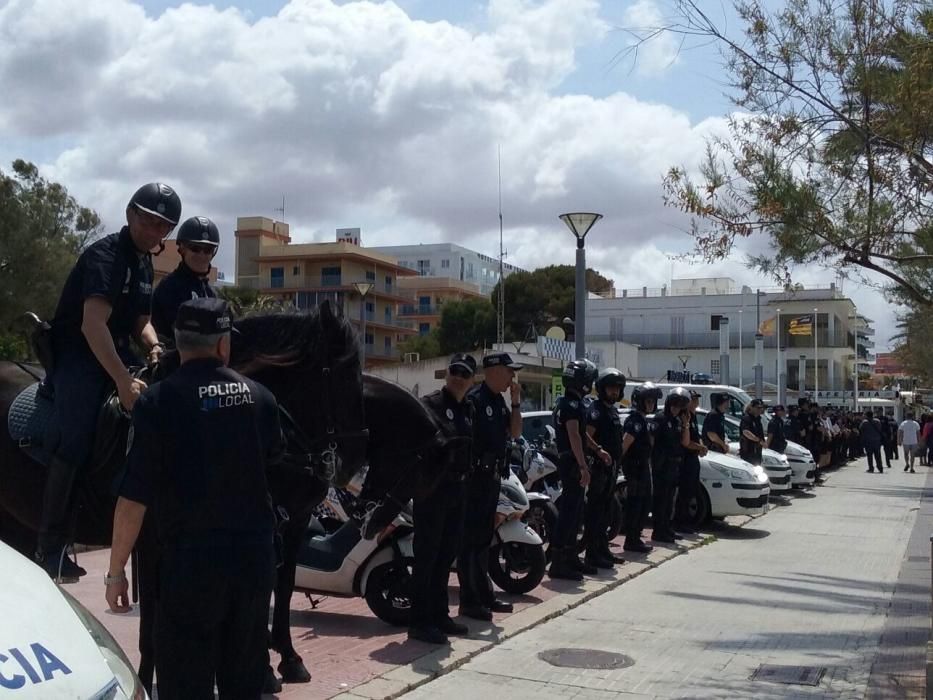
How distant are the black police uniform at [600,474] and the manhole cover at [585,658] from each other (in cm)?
340

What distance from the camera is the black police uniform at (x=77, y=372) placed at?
17.3ft

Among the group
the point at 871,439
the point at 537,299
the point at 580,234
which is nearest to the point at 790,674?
the point at 580,234

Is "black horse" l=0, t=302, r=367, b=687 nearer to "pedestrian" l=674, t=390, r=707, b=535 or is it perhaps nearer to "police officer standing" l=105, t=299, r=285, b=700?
"police officer standing" l=105, t=299, r=285, b=700

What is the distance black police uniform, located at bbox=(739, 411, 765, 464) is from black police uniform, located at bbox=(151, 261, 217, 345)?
1470cm

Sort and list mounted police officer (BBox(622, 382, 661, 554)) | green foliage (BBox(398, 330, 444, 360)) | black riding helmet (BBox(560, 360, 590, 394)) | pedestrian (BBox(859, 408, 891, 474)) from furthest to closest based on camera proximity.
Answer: green foliage (BBox(398, 330, 444, 360)) < pedestrian (BBox(859, 408, 891, 474)) < mounted police officer (BBox(622, 382, 661, 554)) < black riding helmet (BBox(560, 360, 590, 394))

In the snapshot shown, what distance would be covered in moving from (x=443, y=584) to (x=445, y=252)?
115 metres

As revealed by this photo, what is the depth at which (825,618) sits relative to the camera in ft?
31.4

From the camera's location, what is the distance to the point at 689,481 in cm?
1553

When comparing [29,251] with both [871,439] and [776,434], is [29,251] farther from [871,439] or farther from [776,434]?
[871,439]

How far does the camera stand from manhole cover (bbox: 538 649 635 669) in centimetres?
756

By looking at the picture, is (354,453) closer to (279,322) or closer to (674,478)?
(279,322)

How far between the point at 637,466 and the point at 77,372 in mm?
8637

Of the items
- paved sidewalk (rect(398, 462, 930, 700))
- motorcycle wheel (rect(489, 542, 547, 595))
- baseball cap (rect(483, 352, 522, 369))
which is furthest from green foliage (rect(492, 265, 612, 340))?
baseball cap (rect(483, 352, 522, 369))

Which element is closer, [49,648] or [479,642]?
[49,648]
